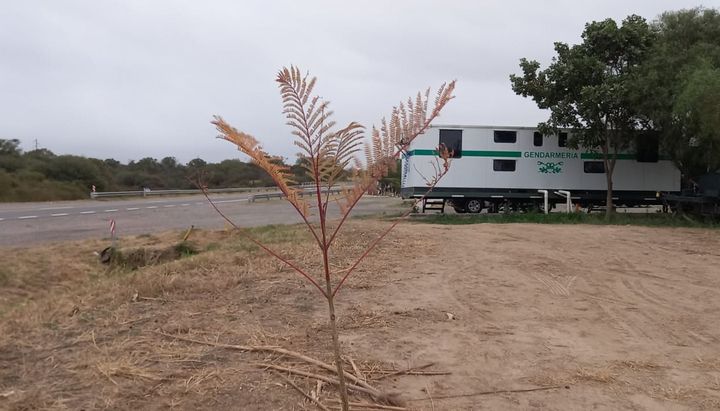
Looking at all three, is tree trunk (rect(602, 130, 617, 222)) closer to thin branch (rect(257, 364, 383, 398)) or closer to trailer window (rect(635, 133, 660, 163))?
trailer window (rect(635, 133, 660, 163))

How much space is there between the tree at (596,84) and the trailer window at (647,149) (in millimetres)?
1265

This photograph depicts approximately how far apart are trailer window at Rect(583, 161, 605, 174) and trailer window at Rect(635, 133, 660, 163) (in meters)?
1.34

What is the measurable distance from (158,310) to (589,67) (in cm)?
1642

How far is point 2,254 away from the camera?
1121cm

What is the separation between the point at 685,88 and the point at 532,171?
6.42m

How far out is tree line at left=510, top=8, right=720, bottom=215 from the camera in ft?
54.4

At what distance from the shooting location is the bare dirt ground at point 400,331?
3.91m

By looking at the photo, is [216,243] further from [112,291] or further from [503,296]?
[503,296]

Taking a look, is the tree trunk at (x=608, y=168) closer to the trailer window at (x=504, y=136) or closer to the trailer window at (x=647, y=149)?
the trailer window at (x=647, y=149)

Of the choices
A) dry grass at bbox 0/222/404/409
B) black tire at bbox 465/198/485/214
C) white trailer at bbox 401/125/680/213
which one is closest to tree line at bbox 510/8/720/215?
white trailer at bbox 401/125/680/213

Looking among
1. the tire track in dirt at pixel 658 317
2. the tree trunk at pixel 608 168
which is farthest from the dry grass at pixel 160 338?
the tree trunk at pixel 608 168

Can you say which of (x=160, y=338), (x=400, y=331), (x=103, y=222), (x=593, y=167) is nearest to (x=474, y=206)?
(x=593, y=167)

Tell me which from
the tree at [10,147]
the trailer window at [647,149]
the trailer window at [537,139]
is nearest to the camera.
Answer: the trailer window at [647,149]

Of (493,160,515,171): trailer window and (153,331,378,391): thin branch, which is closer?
(153,331,378,391): thin branch
